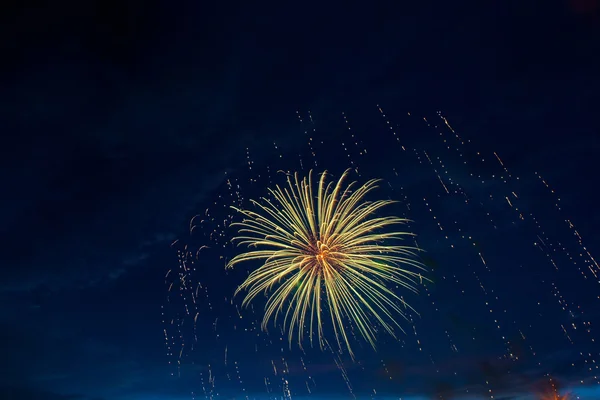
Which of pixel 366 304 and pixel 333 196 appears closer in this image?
pixel 366 304

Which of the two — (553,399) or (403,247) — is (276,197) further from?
(553,399)

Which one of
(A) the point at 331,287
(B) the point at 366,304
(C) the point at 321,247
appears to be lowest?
(B) the point at 366,304

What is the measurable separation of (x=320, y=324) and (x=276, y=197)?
10.1 m

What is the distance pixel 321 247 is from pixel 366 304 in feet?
21.0

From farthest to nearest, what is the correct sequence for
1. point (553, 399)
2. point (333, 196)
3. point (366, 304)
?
point (553, 399) → point (333, 196) → point (366, 304)

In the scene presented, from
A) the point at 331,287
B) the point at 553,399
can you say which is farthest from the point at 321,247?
the point at 553,399

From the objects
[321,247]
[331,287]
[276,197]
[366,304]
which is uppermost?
[276,197]

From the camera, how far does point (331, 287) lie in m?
39.5

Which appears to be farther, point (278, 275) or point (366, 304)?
point (278, 275)

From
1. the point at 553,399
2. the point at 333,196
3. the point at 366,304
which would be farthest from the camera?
the point at 553,399

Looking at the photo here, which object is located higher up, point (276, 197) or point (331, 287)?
point (276, 197)

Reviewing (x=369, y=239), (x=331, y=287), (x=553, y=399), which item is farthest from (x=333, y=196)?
(x=553, y=399)

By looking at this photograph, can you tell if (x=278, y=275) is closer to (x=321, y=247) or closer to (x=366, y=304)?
(x=321, y=247)

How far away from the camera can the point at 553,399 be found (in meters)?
121
